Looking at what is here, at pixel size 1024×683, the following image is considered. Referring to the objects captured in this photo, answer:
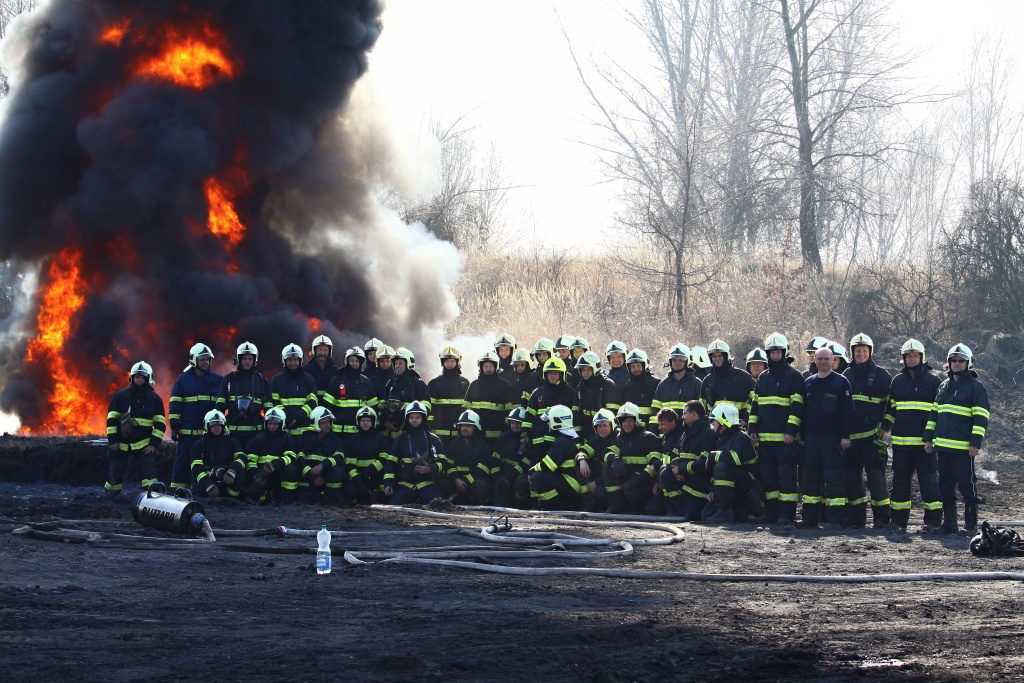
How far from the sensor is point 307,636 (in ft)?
20.1

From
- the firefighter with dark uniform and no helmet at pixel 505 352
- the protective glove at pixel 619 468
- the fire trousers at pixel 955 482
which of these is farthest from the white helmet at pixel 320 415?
the fire trousers at pixel 955 482

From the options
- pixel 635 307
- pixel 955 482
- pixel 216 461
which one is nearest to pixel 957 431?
A: pixel 955 482

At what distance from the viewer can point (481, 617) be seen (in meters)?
6.71

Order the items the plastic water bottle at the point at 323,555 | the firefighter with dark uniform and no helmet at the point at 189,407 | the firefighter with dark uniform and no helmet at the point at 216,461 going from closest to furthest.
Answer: the plastic water bottle at the point at 323,555 → the firefighter with dark uniform and no helmet at the point at 216,461 → the firefighter with dark uniform and no helmet at the point at 189,407

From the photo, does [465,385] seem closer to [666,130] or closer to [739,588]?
[739,588]

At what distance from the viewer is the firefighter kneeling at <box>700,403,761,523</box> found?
11883mm

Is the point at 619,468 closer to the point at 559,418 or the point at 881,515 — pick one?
the point at 559,418

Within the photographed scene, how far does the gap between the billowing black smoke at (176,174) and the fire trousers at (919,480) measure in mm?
10510

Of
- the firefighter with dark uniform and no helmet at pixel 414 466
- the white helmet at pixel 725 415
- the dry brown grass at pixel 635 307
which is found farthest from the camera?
the dry brown grass at pixel 635 307

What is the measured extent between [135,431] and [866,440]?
8.54 metres

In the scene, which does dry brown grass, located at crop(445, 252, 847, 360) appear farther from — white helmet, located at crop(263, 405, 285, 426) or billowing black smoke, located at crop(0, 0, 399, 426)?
white helmet, located at crop(263, 405, 285, 426)

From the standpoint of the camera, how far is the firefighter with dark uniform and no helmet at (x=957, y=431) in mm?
10836

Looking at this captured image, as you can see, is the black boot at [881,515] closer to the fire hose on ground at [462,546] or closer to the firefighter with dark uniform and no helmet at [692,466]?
the firefighter with dark uniform and no helmet at [692,466]

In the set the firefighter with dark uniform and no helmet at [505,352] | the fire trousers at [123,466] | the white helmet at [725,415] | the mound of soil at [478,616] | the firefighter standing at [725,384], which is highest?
the firefighter with dark uniform and no helmet at [505,352]
